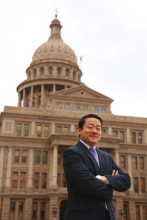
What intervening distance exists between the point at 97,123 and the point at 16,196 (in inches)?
1508

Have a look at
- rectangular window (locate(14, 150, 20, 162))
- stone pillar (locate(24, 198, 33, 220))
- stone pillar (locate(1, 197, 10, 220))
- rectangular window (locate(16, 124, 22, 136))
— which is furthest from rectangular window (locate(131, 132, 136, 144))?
stone pillar (locate(1, 197, 10, 220))

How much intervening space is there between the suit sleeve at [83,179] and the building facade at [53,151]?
35.0 meters

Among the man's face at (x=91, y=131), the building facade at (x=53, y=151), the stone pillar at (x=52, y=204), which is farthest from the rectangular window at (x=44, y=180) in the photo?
the man's face at (x=91, y=131)

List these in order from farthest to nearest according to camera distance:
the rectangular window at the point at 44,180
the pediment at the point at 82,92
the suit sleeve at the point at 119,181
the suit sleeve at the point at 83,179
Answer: the pediment at the point at 82,92 < the rectangular window at the point at 44,180 < the suit sleeve at the point at 119,181 < the suit sleeve at the point at 83,179

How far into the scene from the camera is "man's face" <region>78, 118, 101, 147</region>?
4777mm

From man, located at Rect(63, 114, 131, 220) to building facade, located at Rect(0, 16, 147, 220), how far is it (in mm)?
34713

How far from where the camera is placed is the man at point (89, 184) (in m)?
4.09

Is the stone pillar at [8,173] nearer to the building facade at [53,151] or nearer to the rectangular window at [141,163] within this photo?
the building facade at [53,151]

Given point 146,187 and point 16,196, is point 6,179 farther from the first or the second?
point 146,187

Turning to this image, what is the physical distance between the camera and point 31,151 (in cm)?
4294

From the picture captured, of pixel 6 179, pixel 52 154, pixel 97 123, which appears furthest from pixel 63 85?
pixel 97 123

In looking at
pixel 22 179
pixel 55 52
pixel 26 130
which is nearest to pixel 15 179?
pixel 22 179

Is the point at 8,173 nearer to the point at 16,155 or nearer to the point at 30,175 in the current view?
the point at 16,155

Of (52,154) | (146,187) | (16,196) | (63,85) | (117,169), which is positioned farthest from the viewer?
(63,85)
